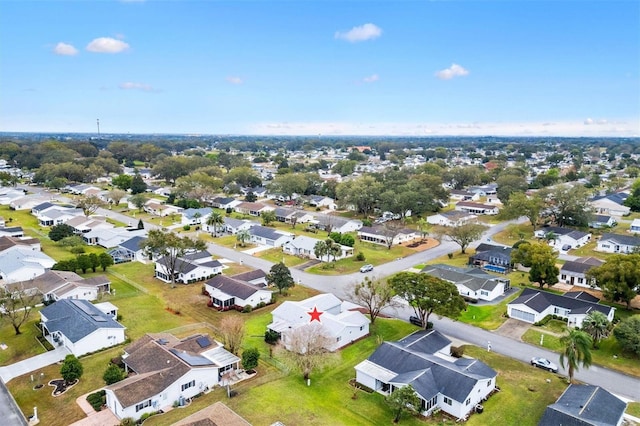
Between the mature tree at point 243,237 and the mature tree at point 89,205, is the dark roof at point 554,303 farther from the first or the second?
the mature tree at point 89,205

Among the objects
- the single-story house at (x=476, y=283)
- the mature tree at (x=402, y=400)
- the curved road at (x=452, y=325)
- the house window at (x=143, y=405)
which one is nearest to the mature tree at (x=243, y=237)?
the curved road at (x=452, y=325)

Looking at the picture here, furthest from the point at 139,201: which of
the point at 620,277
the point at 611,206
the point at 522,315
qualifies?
the point at 611,206

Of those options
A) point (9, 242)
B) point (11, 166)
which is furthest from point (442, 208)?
point (11, 166)

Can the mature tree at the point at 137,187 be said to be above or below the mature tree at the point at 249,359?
above

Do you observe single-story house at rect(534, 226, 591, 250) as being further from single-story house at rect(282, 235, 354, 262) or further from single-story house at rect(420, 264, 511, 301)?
single-story house at rect(282, 235, 354, 262)

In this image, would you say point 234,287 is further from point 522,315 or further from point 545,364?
point 545,364

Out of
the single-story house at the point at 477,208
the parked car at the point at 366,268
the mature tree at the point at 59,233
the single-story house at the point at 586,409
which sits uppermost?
the mature tree at the point at 59,233

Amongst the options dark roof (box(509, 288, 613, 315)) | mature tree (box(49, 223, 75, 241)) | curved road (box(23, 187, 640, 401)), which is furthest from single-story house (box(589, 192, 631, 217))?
mature tree (box(49, 223, 75, 241))
